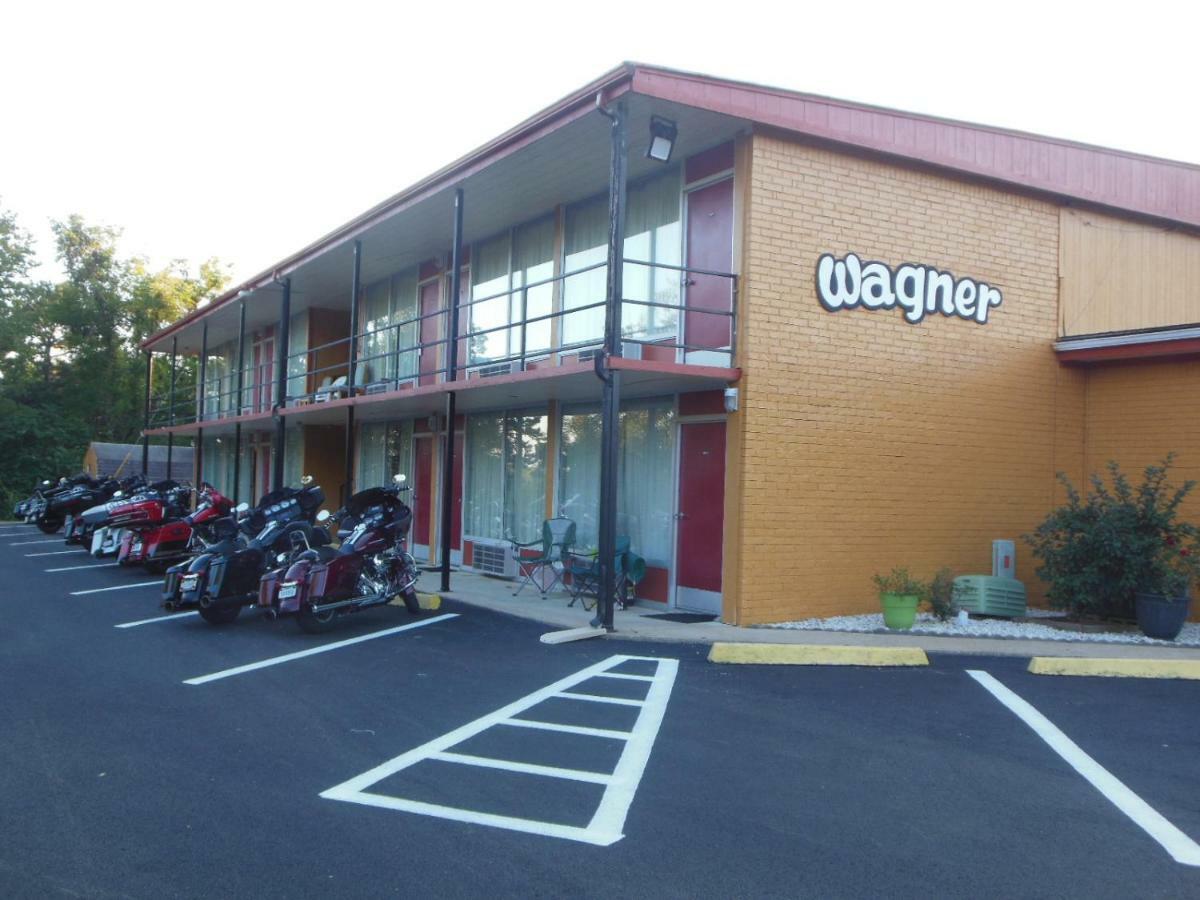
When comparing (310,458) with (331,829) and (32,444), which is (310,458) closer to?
(331,829)

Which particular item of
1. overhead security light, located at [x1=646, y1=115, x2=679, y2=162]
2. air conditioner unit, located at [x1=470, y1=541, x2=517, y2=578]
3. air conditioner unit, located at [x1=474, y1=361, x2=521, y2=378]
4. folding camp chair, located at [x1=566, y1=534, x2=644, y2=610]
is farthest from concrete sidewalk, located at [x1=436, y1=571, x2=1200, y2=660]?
overhead security light, located at [x1=646, y1=115, x2=679, y2=162]

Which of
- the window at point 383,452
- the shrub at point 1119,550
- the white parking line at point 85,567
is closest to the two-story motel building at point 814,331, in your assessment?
the shrub at point 1119,550

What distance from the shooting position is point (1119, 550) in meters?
9.70

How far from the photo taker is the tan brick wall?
10.0 metres

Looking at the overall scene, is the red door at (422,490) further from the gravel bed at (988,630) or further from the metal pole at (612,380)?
the gravel bed at (988,630)

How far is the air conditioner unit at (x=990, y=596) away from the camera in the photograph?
10734 millimetres

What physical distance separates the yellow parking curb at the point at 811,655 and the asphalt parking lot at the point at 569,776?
18 centimetres

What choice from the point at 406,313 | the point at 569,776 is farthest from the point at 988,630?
the point at 406,313

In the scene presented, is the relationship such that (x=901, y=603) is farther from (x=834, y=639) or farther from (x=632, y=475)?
(x=632, y=475)

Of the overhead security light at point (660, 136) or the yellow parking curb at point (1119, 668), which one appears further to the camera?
the overhead security light at point (660, 136)

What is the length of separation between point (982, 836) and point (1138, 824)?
0.82 meters

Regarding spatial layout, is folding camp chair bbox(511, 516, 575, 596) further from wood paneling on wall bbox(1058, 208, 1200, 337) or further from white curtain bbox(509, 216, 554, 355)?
wood paneling on wall bbox(1058, 208, 1200, 337)

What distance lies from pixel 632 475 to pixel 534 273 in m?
3.90

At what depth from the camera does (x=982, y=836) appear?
4.39 meters
